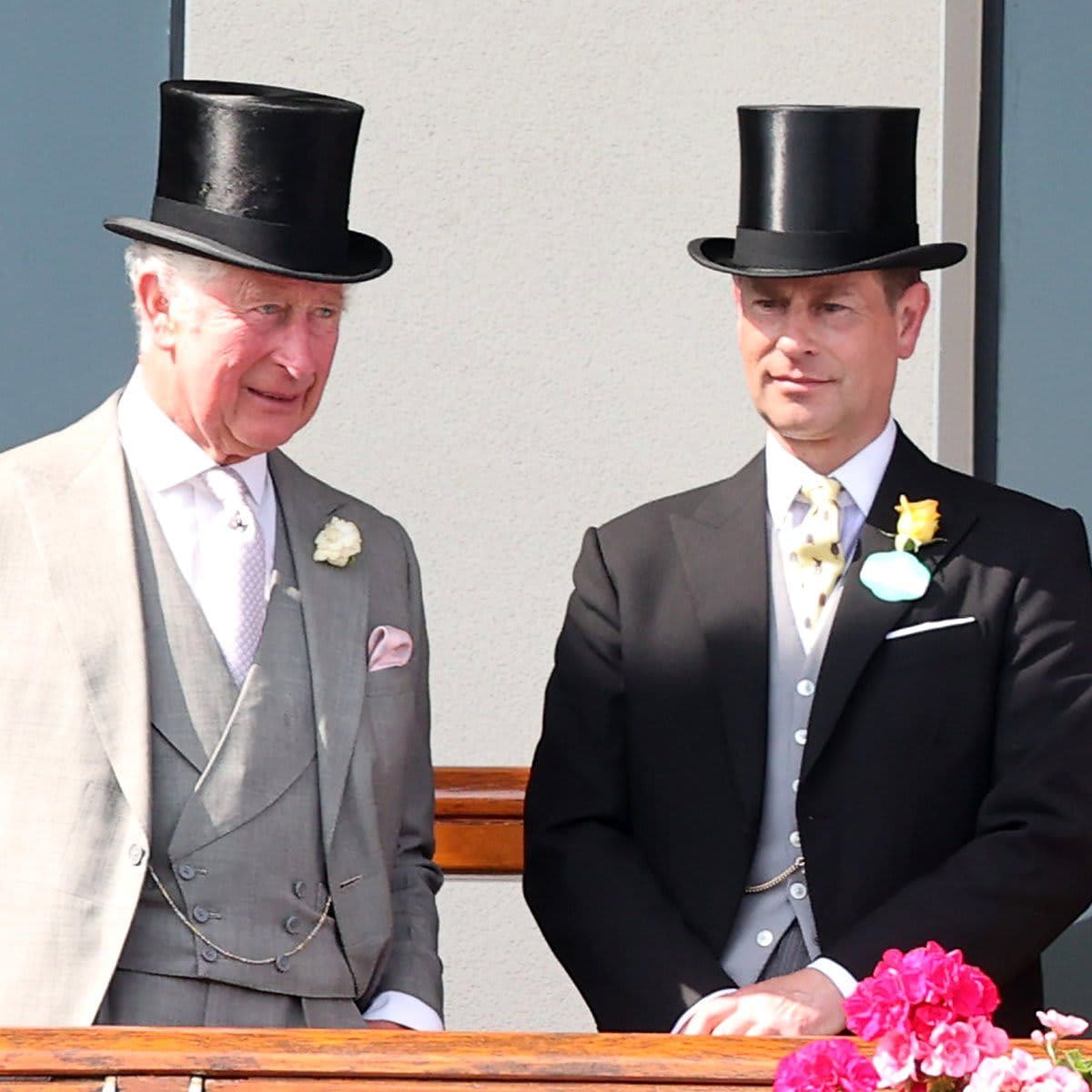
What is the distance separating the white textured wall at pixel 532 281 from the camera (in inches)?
196

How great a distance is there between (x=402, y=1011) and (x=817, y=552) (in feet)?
2.75

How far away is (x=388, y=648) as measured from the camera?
11.7 ft

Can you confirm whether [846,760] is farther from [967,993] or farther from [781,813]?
[967,993]

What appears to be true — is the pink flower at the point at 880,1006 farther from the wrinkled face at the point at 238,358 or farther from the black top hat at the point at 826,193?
the black top hat at the point at 826,193

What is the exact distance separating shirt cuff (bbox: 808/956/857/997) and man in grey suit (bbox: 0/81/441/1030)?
51cm

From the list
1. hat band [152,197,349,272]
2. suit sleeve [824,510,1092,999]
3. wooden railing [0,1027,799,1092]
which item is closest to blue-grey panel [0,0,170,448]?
hat band [152,197,349,272]

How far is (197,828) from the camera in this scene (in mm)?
3314

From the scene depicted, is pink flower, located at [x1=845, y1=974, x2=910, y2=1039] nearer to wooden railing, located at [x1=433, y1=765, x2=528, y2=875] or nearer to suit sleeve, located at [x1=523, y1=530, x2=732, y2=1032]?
suit sleeve, located at [x1=523, y1=530, x2=732, y2=1032]

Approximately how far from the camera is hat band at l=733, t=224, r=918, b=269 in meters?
3.69

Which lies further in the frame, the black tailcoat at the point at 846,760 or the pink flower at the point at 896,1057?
the black tailcoat at the point at 846,760

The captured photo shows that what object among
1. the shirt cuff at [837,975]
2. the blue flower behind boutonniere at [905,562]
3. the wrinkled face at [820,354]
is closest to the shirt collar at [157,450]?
the wrinkled face at [820,354]

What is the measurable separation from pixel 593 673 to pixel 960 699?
1.66 ft

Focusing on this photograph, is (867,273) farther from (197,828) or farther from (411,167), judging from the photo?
(411,167)

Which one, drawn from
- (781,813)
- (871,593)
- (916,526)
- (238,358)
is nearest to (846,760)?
(781,813)
